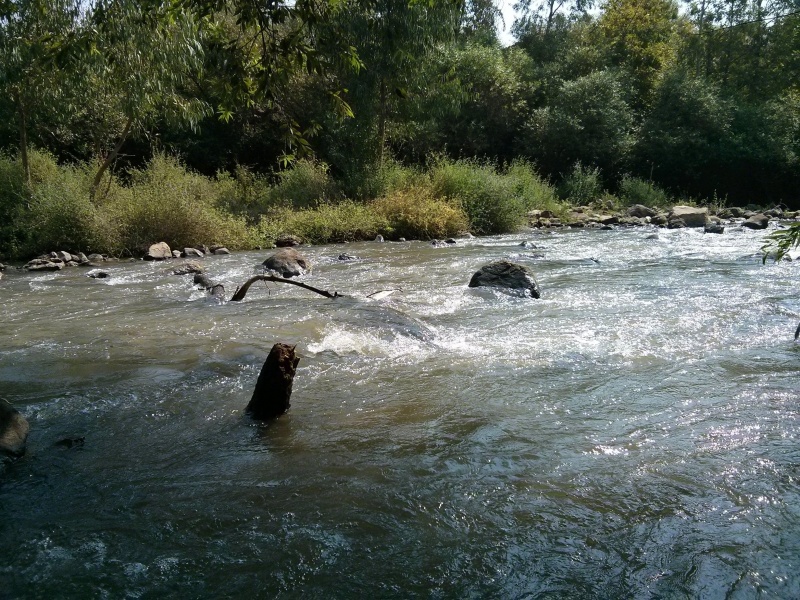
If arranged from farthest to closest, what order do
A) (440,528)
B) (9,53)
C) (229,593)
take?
(9,53) < (440,528) < (229,593)

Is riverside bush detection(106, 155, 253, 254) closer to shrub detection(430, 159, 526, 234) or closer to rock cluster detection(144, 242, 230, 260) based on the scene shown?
rock cluster detection(144, 242, 230, 260)

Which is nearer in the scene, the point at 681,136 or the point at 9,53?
the point at 9,53

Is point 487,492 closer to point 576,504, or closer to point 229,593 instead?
point 576,504

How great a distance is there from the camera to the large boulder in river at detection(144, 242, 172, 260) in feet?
46.1

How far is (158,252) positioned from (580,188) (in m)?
17.1

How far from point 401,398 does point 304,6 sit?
105 inches

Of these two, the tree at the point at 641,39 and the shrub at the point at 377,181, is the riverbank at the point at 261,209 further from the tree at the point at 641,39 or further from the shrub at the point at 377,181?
the tree at the point at 641,39

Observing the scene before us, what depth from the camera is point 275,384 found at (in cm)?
438

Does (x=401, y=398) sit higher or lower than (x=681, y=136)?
lower

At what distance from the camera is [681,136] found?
27422mm

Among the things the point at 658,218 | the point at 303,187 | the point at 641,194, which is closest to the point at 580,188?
the point at 641,194

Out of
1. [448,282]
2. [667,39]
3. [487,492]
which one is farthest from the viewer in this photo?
[667,39]

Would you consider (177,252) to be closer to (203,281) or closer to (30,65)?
(30,65)

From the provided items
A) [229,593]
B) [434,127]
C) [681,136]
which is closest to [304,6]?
[229,593]
